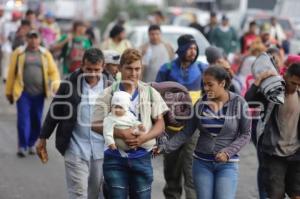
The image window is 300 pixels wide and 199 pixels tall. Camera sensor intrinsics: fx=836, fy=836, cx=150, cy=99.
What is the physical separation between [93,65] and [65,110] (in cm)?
56

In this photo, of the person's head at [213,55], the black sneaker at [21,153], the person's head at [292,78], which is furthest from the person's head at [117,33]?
the person's head at [292,78]

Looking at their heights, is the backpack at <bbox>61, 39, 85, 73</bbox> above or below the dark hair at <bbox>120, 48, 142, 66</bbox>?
below

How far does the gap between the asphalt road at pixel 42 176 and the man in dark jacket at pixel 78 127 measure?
1.85 meters

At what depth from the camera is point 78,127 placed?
792cm

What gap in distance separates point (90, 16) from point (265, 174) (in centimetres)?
3770

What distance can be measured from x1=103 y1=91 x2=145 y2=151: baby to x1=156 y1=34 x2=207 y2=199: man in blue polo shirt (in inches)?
76.1

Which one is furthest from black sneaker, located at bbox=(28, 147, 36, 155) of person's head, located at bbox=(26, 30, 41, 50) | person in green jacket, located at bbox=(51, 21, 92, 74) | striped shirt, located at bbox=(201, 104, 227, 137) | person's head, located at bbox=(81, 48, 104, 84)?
striped shirt, located at bbox=(201, 104, 227, 137)

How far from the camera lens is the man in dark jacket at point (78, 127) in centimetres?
781

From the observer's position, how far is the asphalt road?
32.5 ft

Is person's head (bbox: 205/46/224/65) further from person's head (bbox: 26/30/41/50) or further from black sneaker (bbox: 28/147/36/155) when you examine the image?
black sneaker (bbox: 28/147/36/155)

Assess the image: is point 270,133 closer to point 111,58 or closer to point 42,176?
point 111,58

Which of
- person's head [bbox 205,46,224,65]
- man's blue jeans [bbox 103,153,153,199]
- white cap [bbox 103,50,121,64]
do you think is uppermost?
white cap [bbox 103,50,121,64]

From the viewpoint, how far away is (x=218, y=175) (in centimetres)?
710

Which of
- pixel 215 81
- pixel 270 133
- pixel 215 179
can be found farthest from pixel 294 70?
pixel 215 179
